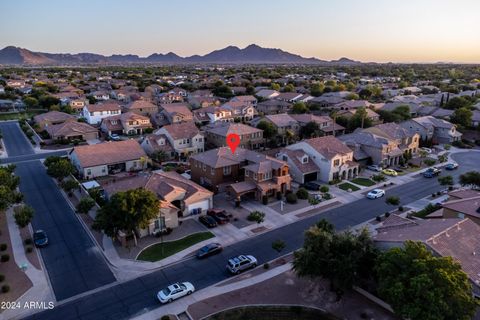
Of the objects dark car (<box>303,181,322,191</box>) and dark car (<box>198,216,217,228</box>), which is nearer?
dark car (<box>198,216,217,228</box>)

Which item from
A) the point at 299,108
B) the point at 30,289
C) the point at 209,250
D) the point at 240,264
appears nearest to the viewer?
the point at 30,289

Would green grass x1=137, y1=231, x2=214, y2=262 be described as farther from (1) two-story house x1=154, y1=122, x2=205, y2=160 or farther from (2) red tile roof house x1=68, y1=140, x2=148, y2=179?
(1) two-story house x1=154, y1=122, x2=205, y2=160

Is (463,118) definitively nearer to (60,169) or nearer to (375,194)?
(375,194)

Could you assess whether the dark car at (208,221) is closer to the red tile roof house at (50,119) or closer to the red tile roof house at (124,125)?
the red tile roof house at (124,125)

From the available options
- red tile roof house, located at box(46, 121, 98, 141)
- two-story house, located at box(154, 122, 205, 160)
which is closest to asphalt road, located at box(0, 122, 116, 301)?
red tile roof house, located at box(46, 121, 98, 141)

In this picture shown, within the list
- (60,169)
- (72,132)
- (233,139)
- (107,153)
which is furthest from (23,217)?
(72,132)

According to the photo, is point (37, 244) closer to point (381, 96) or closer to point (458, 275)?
point (458, 275)
